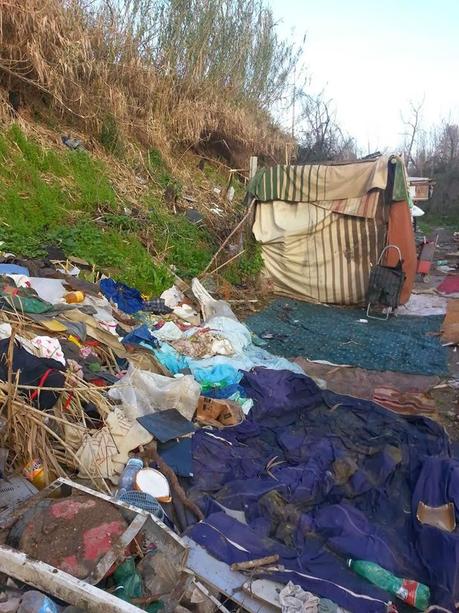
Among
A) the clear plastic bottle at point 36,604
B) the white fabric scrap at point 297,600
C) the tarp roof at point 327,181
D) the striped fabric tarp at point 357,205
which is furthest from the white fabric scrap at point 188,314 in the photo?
the clear plastic bottle at point 36,604

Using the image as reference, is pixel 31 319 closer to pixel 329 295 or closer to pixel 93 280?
pixel 93 280

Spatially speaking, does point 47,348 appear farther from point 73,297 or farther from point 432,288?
point 432,288

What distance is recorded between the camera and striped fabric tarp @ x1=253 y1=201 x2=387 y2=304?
8461mm

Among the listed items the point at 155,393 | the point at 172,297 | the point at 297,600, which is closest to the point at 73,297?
the point at 172,297

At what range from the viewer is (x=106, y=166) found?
30.9 ft

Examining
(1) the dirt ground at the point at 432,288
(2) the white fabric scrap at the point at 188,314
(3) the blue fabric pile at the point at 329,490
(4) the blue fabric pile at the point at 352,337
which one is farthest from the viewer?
(2) the white fabric scrap at the point at 188,314

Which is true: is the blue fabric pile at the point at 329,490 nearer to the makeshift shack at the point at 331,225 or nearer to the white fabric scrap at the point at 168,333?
the white fabric scrap at the point at 168,333

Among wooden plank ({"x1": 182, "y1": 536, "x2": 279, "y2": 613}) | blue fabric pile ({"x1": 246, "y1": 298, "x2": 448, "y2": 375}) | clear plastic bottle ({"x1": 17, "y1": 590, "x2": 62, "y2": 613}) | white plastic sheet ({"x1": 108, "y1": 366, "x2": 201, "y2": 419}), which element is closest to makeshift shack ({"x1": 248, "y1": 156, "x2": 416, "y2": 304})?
blue fabric pile ({"x1": 246, "y1": 298, "x2": 448, "y2": 375})

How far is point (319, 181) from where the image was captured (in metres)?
8.52

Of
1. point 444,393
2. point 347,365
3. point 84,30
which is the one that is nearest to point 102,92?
point 84,30

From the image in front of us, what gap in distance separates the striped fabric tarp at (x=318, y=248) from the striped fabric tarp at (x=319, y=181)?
18 cm

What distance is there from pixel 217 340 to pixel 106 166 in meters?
5.06

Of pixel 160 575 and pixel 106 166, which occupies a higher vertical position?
pixel 106 166

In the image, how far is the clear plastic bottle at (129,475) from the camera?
301 centimetres
